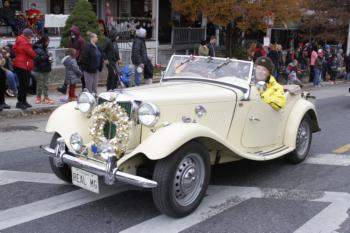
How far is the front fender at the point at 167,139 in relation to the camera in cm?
457

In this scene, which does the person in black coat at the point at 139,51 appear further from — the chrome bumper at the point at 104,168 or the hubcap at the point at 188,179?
the hubcap at the point at 188,179

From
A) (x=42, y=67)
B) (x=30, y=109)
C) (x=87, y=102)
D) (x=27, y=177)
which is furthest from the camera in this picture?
(x=42, y=67)

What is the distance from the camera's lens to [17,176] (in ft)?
20.5

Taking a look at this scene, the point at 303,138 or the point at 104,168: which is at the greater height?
the point at 104,168

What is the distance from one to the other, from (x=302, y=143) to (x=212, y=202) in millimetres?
2430

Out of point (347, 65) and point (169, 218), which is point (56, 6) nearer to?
point (347, 65)

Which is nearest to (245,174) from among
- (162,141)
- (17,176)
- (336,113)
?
(162,141)

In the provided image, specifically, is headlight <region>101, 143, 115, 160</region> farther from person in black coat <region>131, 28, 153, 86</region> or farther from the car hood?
person in black coat <region>131, 28, 153, 86</region>

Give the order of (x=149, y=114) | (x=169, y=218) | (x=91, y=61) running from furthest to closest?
(x=91, y=61), (x=169, y=218), (x=149, y=114)

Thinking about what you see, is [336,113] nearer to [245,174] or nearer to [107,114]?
[245,174]

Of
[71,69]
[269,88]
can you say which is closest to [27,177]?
[269,88]

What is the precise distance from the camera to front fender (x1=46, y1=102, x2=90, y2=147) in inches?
212

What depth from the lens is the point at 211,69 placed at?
6441mm

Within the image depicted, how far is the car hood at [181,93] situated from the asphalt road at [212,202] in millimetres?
1105
